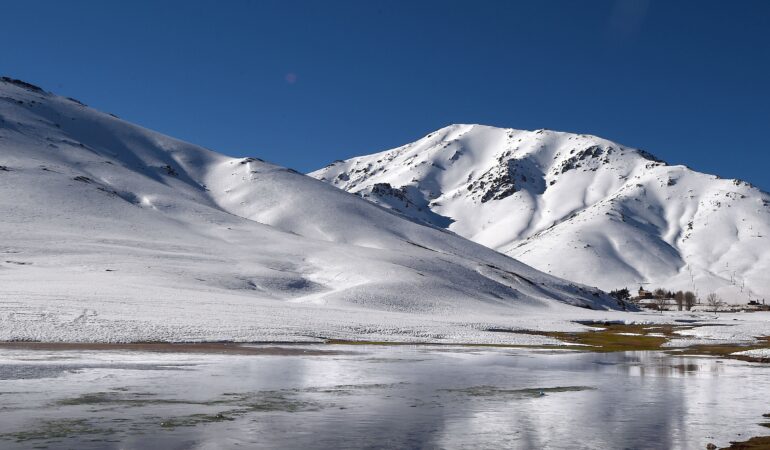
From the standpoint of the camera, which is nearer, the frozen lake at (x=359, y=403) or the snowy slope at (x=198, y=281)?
the frozen lake at (x=359, y=403)

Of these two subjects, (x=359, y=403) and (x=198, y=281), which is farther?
(x=198, y=281)

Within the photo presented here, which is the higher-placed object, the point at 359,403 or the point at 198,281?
the point at 198,281

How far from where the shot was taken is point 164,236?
167m

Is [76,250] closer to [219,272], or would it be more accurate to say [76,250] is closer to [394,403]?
[219,272]

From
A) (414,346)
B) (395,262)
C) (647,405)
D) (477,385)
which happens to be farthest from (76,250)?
(647,405)

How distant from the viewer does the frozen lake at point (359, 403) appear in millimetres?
20859

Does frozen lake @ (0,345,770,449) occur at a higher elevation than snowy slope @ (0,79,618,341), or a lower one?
lower

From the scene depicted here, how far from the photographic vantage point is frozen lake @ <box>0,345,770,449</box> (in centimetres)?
2086

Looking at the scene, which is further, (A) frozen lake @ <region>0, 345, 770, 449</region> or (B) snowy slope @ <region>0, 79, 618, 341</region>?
(B) snowy slope @ <region>0, 79, 618, 341</region>

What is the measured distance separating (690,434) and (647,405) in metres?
6.71

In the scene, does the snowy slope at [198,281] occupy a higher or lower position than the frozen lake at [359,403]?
higher

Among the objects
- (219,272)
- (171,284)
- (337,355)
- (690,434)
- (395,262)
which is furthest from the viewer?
(395,262)

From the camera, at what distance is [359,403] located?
28.1m

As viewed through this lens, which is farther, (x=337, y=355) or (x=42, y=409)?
(x=337, y=355)
